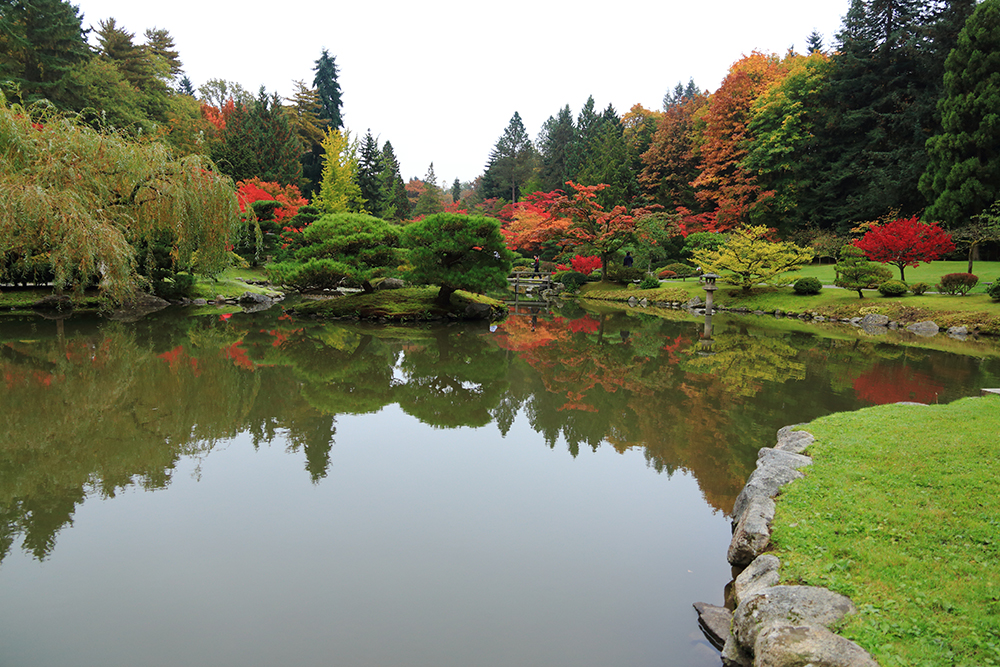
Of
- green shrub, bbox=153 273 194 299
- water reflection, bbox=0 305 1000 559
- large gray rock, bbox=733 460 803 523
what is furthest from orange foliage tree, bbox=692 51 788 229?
large gray rock, bbox=733 460 803 523

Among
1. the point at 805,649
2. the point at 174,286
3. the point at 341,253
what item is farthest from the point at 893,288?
the point at 174,286

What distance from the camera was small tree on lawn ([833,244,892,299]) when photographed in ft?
51.8

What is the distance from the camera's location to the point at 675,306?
19859 millimetres

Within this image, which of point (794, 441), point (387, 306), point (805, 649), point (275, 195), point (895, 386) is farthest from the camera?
point (275, 195)

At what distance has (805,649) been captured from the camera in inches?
79.9

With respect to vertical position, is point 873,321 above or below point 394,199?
below

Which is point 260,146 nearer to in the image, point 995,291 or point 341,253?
point 341,253

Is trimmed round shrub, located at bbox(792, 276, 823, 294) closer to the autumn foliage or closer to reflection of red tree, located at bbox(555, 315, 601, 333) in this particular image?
reflection of red tree, located at bbox(555, 315, 601, 333)

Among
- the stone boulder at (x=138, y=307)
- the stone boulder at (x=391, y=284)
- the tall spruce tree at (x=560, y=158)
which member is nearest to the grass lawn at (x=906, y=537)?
the stone boulder at (x=138, y=307)

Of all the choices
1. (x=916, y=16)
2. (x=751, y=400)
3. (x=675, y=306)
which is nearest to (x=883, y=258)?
(x=675, y=306)

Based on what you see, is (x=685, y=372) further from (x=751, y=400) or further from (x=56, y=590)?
(x=56, y=590)

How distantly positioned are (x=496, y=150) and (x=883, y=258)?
37.9 metres

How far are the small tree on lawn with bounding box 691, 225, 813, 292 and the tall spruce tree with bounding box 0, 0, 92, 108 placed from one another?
24696mm

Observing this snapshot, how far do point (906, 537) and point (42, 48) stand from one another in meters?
28.9
